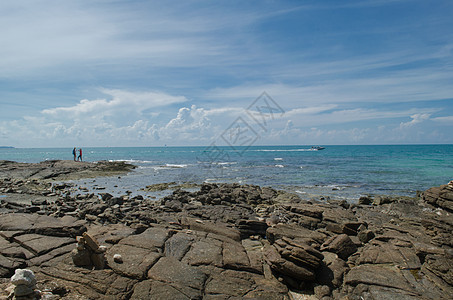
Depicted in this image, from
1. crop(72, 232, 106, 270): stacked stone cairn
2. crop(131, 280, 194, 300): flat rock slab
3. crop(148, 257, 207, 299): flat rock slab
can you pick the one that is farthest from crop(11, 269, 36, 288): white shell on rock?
crop(148, 257, 207, 299): flat rock slab

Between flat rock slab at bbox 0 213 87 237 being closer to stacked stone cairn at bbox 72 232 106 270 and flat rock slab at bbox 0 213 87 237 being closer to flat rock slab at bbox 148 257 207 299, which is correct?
stacked stone cairn at bbox 72 232 106 270

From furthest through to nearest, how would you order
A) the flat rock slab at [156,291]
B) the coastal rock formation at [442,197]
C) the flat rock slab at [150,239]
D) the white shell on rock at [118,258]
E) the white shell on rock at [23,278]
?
1. the coastal rock formation at [442,197]
2. the flat rock slab at [150,239]
3. the white shell on rock at [118,258]
4. the flat rock slab at [156,291]
5. the white shell on rock at [23,278]

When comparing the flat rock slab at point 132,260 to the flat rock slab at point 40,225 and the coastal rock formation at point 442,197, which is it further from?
the coastal rock formation at point 442,197

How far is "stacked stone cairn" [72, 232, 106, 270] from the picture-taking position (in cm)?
649

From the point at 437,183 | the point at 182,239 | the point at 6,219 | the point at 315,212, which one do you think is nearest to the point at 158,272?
the point at 182,239

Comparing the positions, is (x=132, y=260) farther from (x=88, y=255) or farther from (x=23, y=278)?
(x=23, y=278)

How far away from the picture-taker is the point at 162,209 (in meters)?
15.8

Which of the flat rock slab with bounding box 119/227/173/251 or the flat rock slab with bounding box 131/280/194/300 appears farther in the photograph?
the flat rock slab with bounding box 119/227/173/251

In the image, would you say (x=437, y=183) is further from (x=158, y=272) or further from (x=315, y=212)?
(x=158, y=272)

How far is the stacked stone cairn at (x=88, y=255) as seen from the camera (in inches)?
256

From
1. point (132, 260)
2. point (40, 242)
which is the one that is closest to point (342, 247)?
point (132, 260)

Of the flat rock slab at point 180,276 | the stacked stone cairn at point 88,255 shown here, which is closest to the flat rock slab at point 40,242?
the stacked stone cairn at point 88,255

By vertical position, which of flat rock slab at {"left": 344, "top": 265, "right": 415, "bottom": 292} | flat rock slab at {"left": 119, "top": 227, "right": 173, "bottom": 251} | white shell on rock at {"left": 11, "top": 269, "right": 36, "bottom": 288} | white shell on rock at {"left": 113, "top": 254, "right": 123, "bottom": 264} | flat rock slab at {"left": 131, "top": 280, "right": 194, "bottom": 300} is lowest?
flat rock slab at {"left": 344, "top": 265, "right": 415, "bottom": 292}

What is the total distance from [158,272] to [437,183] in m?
32.1
